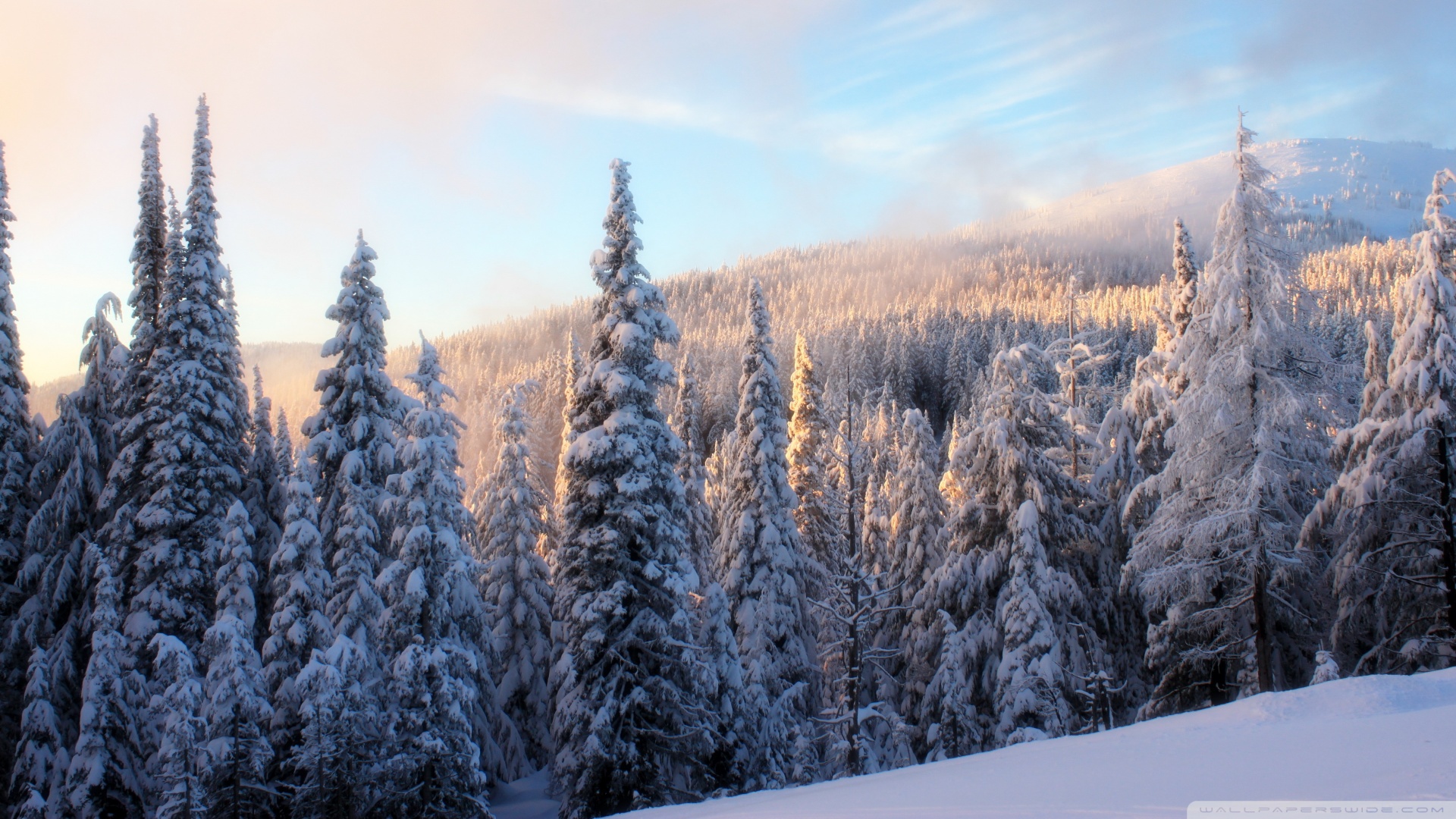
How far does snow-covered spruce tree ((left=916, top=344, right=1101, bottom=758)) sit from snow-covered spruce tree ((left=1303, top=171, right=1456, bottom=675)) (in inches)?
225

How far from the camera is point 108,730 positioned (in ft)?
68.2

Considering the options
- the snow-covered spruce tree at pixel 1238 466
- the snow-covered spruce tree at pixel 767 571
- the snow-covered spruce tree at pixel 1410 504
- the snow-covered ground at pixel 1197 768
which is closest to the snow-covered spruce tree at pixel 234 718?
the snow-covered ground at pixel 1197 768

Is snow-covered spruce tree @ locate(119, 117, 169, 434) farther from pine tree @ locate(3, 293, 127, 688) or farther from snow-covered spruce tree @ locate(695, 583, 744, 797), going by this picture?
snow-covered spruce tree @ locate(695, 583, 744, 797)

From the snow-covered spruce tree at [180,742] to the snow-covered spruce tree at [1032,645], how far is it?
19355 mm

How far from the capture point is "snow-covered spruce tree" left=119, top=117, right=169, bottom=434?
952 inches

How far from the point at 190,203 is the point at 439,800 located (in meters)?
18.8

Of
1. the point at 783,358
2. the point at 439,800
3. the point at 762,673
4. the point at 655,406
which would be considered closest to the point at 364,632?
the point at 439,800

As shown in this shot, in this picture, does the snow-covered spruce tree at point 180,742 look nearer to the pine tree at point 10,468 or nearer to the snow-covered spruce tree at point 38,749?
the snow-covered spruce tree at point 38,749

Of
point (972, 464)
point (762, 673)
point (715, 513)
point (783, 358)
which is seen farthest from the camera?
point (783, 358)

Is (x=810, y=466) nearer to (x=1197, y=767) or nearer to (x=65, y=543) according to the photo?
(x=1197, y=767)

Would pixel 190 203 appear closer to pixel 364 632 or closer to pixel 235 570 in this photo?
pixel 235 570

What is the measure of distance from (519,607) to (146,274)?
54.7ft

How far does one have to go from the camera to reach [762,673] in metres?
26.1

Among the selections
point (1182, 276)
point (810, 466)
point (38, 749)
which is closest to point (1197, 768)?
point (1182, 276)
